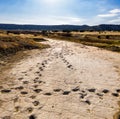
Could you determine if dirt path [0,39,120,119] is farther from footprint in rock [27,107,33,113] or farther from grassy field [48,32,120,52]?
grassy field [48,32,120,52]

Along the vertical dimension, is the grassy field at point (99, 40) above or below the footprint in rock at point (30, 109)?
below

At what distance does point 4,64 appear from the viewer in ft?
79.0

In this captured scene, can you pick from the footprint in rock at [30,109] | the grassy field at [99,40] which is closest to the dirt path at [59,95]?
the footprint in rock at [30,109]

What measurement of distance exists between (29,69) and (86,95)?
8731 mm

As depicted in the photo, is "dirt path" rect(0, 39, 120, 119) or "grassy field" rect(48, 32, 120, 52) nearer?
"dirt path" rect(0, 39, 120, 119)

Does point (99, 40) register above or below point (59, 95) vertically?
below

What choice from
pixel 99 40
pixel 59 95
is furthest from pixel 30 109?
pixel 99 40

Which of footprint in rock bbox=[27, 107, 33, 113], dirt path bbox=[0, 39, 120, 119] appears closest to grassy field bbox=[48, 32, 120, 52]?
dirt path bbox=[0, 39, 120, 119]

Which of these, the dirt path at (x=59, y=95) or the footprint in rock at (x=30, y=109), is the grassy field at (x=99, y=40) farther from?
the footprint in rock at (x=30, y=109)

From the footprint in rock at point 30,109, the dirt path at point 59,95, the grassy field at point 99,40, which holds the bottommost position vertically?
the grassy field at point 99,40

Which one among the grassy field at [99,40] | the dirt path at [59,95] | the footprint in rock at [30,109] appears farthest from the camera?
the grassy field at [99,40]

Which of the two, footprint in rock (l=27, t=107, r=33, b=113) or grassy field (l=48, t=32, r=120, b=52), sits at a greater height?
footprint in rock (l=27, t=107, r=33, b=113)

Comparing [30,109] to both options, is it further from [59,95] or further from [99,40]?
[99,40]

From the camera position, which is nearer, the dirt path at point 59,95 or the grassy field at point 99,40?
the dirt path at point 59,95
